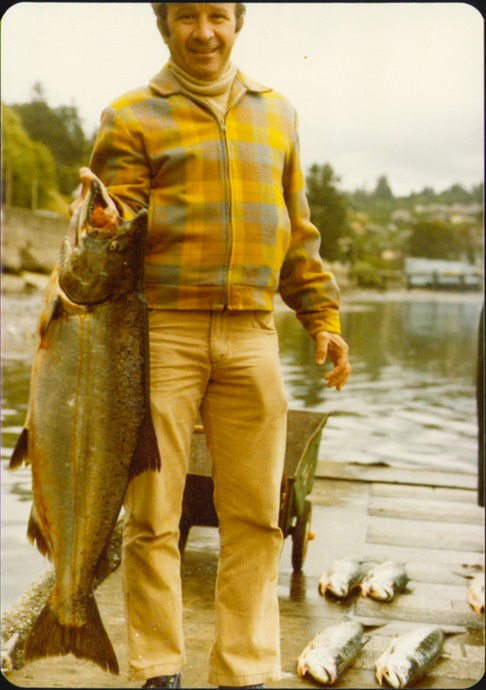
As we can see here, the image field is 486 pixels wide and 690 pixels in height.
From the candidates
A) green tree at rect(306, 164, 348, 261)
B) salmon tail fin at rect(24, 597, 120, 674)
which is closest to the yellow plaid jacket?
salmon tail fin at rect(24, 597, 120, 674)

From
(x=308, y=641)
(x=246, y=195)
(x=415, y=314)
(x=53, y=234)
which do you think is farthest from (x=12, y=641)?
(x=415, y=314)

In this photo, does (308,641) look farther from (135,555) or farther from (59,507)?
(59,507)

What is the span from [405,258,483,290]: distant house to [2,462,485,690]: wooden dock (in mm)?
1628

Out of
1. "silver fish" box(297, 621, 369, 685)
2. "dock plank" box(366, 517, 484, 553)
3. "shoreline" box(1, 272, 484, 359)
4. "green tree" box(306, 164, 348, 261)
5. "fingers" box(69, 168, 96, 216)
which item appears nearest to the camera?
"fingers" box(69, 168, 96, 216)

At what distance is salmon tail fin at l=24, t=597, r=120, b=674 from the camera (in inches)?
97.2

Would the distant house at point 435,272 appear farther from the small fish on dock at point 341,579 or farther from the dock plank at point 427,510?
the small fish on dock at point 341,579

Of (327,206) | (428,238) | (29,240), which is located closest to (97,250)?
(327,206)

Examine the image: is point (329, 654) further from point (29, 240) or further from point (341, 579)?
point (29, 240)

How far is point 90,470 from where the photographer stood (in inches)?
95.4

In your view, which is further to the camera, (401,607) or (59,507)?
(401,607)

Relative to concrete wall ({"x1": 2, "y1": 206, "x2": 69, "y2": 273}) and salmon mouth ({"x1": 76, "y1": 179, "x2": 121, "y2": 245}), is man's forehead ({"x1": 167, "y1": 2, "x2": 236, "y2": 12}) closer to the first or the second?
salmon mouth ({"x1": 76, "y1": 179, "x2": 121, "y2": 245})

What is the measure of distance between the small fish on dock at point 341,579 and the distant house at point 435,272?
7.82 feet

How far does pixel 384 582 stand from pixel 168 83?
2721mm

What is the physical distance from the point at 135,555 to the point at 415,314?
29.6 m
